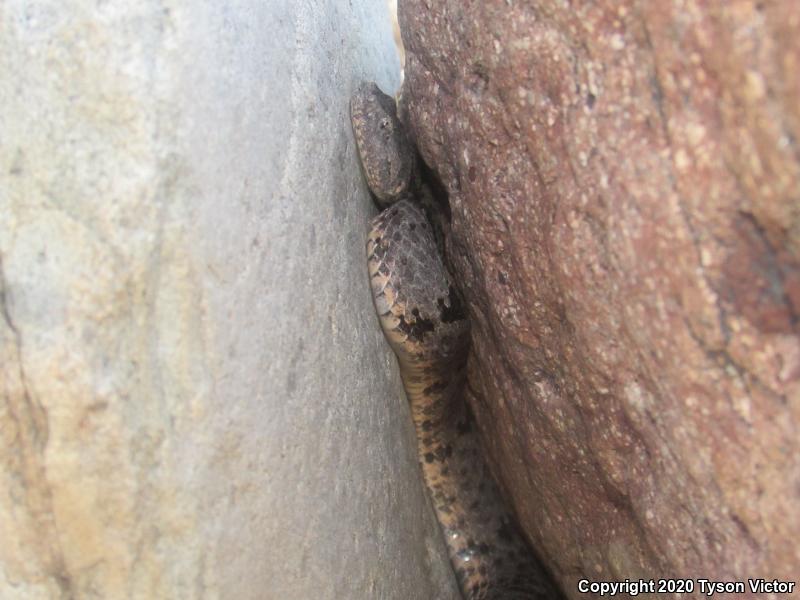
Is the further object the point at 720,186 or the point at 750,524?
the point at 750,524

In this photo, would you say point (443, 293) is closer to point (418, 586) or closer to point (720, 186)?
point (418, 586)

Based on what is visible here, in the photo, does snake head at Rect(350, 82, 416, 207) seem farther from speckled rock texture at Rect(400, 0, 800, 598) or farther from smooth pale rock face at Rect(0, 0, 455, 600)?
smooth pale rock face at Rect(0, 0, 455, 600)

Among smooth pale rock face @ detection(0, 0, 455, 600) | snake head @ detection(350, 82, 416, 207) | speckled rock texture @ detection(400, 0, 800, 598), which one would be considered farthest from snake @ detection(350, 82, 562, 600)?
smooth pale rock face @ detection(0, 0, 455, 600)

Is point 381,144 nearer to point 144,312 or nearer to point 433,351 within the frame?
point 433,351

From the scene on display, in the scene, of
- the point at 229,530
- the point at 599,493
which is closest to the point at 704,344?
the point at 599,493

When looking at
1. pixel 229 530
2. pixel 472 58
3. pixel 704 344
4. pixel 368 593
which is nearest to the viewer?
pixel 704 344

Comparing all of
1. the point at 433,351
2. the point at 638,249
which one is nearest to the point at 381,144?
the point at 433,351
